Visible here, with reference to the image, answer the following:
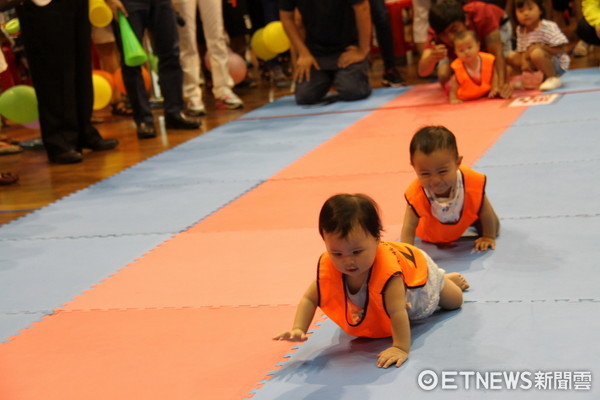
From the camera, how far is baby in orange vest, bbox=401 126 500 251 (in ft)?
11.0

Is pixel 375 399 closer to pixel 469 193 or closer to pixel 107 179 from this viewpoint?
pixel 469 193

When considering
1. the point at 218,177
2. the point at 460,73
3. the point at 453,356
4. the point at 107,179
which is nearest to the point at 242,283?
the point at 453,356

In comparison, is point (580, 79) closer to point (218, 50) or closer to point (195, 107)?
point (218, 50)

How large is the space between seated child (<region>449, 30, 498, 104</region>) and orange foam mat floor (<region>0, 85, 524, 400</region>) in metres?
2.00

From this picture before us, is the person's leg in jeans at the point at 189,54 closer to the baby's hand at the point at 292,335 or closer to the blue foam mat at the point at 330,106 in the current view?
the blue foam mat at the point at 330,106

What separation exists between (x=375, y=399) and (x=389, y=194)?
2.33 m

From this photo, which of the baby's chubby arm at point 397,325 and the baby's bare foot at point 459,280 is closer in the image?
the baby's chubby arm at point 397,325

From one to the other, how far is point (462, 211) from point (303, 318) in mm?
1154

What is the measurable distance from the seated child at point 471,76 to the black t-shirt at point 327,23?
1416mm

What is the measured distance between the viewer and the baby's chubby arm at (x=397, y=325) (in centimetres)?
256

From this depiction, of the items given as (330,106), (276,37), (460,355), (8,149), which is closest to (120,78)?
(8,149)

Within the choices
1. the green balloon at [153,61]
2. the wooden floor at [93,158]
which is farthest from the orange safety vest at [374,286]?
the green balloon at [153,61]

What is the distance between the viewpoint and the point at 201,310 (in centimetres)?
329

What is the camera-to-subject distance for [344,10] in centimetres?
802
